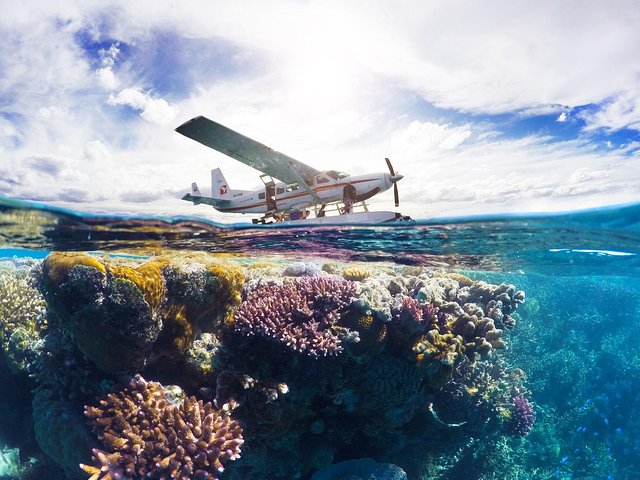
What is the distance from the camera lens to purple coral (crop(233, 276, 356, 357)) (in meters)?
6.54

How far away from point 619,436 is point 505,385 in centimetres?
1387

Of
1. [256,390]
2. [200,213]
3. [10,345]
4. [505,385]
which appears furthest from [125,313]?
[505,385]

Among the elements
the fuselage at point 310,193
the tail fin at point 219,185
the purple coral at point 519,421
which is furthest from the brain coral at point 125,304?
the purple coral at point 519,421

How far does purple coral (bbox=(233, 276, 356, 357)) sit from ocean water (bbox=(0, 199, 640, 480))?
3 centimetres

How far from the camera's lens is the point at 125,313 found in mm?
5574

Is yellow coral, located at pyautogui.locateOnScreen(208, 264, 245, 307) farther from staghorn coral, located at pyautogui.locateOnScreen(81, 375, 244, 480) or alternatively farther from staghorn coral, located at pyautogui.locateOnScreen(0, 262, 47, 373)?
staghorn coral, located at pyautogui.locateOnScreen(0, 262, 47, 373)

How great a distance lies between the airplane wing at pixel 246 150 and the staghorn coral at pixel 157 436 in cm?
654

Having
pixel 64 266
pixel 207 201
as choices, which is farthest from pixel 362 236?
pixel 64 266

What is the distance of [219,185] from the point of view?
679 inches

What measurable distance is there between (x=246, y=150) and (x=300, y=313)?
6458 millimetres

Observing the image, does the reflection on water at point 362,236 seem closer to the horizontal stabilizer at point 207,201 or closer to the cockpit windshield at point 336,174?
the horizontal stabilizer at point 207,201

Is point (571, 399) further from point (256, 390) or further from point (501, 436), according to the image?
point (256, 390)

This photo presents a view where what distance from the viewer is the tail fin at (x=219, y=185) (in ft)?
53.2

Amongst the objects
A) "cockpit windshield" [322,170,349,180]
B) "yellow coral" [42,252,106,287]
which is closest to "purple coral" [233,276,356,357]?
"yellow coral" [42,252,106,287]
